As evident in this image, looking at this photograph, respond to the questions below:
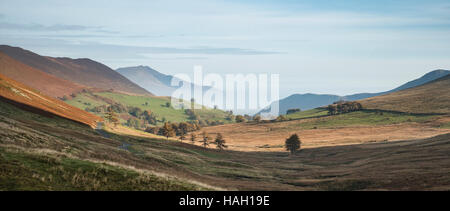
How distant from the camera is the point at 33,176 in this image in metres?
24.2

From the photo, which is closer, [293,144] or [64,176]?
[64,176]

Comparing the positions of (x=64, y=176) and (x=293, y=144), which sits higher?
(x=64, y=176)

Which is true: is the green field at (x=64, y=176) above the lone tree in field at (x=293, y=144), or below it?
above

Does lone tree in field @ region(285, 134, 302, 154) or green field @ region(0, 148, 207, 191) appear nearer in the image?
green field @ region(0, 148, 207, 191)

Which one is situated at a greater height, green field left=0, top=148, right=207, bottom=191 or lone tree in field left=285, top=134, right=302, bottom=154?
green field left=0, top=148, right=207, bottom=191

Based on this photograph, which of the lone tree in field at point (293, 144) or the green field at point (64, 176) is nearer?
the green field at point (64, 176)
